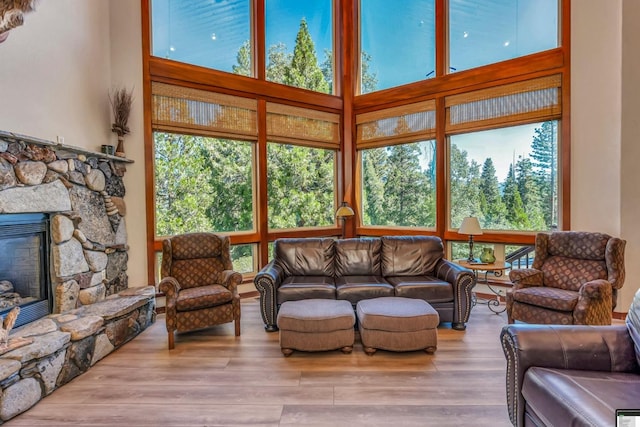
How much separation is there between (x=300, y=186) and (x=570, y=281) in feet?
12.3

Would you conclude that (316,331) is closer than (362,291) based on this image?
Yes

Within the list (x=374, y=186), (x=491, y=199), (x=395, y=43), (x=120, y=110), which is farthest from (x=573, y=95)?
(x=120, y=110)

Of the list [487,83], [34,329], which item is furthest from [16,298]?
[487,83]

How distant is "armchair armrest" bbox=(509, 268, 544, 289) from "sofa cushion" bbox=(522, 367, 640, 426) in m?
1.87

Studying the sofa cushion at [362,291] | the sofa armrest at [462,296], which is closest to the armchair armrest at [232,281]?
the sofa cushion at [362,291]

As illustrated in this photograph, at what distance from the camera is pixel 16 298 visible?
2.82 m

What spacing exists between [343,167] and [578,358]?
14.8ft

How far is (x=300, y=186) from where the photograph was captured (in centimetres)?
555

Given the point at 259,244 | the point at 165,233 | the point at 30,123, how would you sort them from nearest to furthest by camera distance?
1. the point at 30,123
2. the point at 165,233
3. the point at 259,244

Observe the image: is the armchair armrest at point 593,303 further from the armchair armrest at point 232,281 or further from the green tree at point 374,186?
the armchair armrest at point 232,281

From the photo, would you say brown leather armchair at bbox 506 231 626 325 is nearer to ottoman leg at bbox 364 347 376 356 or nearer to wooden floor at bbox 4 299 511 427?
wooden floor at bbox 4 299 511 427

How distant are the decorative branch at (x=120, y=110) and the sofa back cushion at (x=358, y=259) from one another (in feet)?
9.51

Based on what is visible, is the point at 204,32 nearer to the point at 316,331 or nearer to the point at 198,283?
the point at 198,283

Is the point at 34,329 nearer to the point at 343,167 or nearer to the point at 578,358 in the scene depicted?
the point at 578,358
